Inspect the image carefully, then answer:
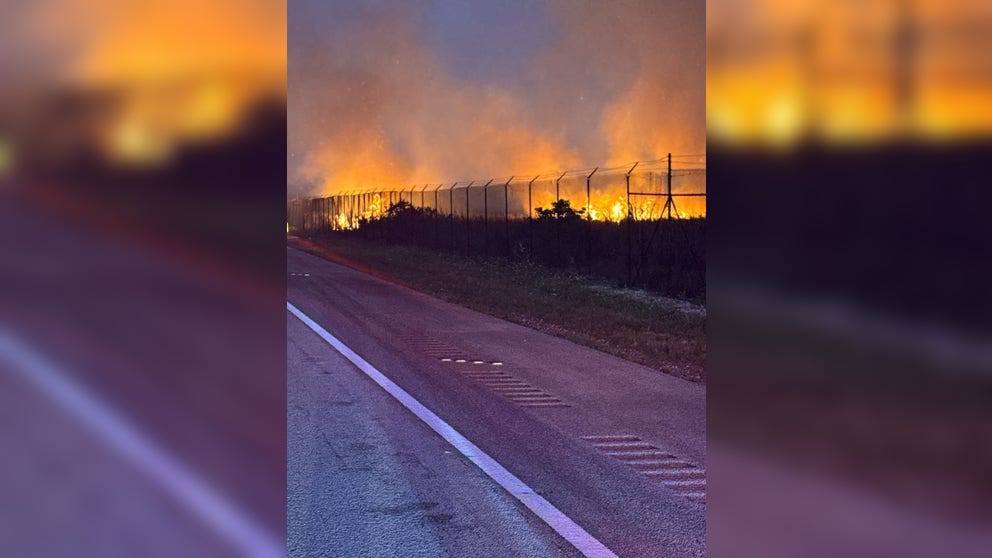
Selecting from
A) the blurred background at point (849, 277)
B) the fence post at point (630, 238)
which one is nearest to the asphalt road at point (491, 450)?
the blurred background at point (849, 277)

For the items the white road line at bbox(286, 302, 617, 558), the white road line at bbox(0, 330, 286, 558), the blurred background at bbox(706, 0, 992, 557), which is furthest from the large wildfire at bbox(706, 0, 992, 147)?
the white road line at bbox(286, 302, 617, 558)

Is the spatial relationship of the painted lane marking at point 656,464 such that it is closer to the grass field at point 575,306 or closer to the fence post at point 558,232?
the grass field at point 575,306

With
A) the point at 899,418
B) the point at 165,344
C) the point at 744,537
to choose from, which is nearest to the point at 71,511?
the point at 165,344

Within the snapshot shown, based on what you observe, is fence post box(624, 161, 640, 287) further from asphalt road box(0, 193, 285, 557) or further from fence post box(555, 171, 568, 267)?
asphalt road box(0, 193, 285, 557)

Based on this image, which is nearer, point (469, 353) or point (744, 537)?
point (744, 537)

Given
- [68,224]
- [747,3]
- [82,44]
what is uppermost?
[747,3]

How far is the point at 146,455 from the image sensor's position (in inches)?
65.0

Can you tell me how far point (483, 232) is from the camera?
31.7 metres

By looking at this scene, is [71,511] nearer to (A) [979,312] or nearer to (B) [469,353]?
(A) [979,312]

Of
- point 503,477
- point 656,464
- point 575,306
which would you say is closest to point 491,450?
point 503,477

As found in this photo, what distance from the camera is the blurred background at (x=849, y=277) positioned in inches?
59.0

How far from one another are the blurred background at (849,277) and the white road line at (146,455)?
39.0 inches

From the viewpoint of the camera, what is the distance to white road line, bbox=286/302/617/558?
4.14 metres

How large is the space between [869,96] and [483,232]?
30158 mm
